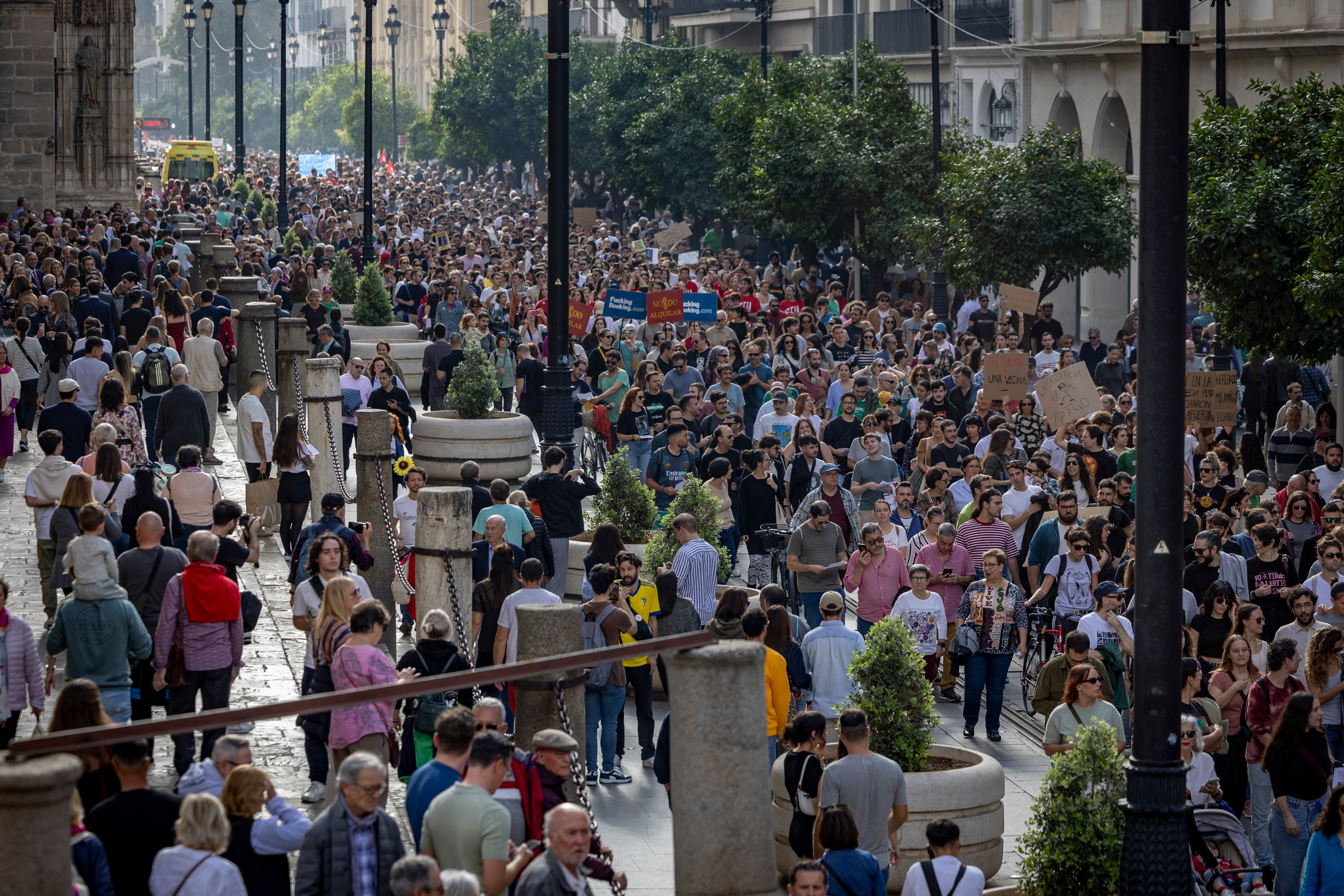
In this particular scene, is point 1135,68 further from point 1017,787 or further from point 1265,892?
point 1265,892

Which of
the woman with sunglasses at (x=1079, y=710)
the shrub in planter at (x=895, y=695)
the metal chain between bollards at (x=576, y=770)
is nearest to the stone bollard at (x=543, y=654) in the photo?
the metal chain between bollards at (x=576, y=770)

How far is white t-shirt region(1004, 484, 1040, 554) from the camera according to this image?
14984 millimetres

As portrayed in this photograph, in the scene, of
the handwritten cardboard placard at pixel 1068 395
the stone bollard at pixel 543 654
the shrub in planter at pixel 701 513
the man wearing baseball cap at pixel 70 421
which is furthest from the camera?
the handwritten cardboard placard at pixel 1068 395

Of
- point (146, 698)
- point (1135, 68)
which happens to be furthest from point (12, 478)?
point (1135, 68)

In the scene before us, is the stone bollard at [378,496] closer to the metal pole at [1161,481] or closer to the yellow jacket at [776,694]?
the yellow jacket at [776,694]

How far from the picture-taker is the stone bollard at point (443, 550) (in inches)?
473

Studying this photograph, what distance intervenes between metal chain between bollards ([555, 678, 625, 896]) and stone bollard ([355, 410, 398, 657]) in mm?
4431

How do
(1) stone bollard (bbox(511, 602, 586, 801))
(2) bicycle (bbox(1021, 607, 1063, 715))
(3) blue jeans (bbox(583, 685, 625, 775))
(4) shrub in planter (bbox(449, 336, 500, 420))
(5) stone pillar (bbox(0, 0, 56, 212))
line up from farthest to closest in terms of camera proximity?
(5) stone pillar (bbox(0, 0, 56, 212)) → (4) shrub in planter (bbox(449, 336, 500, 420)) → (2) bicycle (bbox(1021, 607, 1063, 715)) → (3) blue jeans (bbox(583, 685, 625, 775)) → (1) stone bollard (bbox(511, 602, 586, 801))

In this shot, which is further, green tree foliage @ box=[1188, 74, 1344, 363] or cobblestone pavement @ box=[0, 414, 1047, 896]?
green tree foliage @ box=[1188, 74, 1344, 363]

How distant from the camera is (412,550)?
42.9ft

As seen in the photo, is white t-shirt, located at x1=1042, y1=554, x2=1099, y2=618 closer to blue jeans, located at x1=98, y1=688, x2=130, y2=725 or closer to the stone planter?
the stone planter

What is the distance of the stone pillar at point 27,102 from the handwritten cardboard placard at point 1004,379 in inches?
1241

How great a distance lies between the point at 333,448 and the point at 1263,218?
9384 mm

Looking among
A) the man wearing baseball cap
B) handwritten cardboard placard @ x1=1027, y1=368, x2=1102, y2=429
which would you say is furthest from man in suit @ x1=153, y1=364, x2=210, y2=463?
handwritten cardboard placard @ x1=1027, y1=368, x2=1102, y2=429
